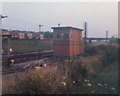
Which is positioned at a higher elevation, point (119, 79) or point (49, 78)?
point (49, 78)

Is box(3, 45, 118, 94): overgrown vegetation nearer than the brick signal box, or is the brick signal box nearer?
box(3, 45, 118, 94): overgrown vegetation

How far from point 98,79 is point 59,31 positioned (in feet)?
46.7

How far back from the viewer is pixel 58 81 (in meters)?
12.3

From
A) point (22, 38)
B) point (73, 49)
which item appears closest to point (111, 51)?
point (73, 49)

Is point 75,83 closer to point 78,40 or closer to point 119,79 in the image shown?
point 119,79

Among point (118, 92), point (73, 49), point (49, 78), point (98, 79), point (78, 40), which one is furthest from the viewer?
point (78, 40)

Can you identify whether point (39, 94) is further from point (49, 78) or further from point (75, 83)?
point (75, 83)

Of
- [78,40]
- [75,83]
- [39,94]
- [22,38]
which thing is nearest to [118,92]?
[75,83]

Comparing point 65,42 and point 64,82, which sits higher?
point 65,42

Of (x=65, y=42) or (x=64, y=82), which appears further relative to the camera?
(x=65, y=42)

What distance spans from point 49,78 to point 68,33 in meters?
19.4

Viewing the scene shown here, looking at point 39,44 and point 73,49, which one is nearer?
point 73,49

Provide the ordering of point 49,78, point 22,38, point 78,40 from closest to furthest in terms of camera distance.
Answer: point 49,78 → point 78,40 → point 22,38

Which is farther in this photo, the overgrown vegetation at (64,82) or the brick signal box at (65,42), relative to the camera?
the brick signal box at (65,42)
